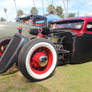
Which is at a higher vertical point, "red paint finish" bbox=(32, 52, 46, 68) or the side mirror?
the side mirror

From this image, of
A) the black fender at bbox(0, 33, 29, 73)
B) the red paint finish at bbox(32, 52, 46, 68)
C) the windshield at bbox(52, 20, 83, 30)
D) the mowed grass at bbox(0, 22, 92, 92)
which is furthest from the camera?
the windshield at bbox(52, 20, 83, 30)

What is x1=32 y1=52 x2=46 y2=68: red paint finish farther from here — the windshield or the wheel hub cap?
the windshield

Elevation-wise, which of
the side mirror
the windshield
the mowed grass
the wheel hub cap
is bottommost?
the mowed grass

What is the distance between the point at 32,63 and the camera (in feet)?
7.29

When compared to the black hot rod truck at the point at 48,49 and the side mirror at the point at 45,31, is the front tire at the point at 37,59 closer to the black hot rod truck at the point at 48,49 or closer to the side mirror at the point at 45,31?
the black hot rod truck at the point at 48,49

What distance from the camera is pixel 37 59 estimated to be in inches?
85.9

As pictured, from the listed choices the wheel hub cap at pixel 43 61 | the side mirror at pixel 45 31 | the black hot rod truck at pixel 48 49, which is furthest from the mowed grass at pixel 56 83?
the side mirror at pixel 45 31

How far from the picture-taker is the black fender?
7.57 ft

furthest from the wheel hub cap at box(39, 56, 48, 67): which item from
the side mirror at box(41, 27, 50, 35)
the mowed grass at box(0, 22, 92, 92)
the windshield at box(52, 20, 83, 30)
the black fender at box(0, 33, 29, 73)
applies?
the side mirror at box(41, 27, 50, 35)

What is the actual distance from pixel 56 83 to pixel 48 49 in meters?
0.65

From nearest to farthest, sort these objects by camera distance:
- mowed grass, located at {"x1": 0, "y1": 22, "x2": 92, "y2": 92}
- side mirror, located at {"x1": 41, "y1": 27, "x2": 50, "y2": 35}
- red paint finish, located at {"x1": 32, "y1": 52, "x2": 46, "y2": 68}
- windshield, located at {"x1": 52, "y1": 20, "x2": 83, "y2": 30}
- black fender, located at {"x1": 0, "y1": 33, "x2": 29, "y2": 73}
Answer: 1. mowed grass, located at {"x1": 0, "y1": 22, "x2": 92, "y2": 92}
2. red paint finish, located at {"x1": 32, "y1": 52, "x2": 46, "y2": 68}
3. black fender, located at {"x1": 0, "y1": 33, "x2": 29, "y2": 73}
4. windshield, located at {"x1": 52, "y1": 20, "x2": 83, "y2": 30}
5. side mirror, located at {"x1": 41, "y1": 27, "x2": 50, "y2": 35}

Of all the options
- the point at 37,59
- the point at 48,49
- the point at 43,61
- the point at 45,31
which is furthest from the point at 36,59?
the point at 45,31

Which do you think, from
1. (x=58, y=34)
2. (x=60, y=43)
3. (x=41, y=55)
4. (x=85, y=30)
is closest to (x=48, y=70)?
(x=41, y=55)

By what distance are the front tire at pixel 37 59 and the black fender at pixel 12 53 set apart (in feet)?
1.14
